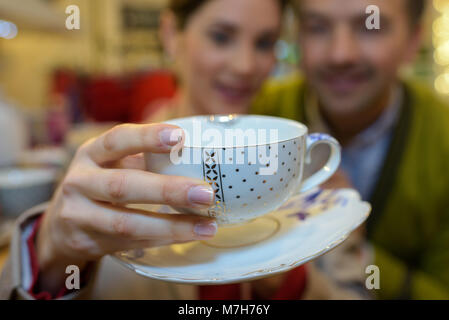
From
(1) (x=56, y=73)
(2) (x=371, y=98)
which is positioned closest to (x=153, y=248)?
(2) (x=371, y=98)

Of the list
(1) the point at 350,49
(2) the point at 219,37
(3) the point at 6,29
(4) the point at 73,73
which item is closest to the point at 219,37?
(2) the point at 219,37

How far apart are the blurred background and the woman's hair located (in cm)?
22

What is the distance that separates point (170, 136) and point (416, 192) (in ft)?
2.88

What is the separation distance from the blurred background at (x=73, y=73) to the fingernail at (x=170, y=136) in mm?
220

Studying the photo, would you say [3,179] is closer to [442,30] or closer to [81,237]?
[81,237]

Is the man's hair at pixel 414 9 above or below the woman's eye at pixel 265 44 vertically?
above

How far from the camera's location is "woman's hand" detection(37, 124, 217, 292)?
28 cm

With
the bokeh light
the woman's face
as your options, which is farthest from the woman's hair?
the bokeh light

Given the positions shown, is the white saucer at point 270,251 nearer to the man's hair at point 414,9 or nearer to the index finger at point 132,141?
the index finger at point 132,141

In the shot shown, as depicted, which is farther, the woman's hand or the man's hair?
the man's hair

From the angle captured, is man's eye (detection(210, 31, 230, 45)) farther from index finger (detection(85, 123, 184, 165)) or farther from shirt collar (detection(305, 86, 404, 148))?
index finger (detection(85, 123, 184, 165))

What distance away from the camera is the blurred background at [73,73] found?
764mm

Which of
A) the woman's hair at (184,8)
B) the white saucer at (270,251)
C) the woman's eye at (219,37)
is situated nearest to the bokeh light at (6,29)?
the woman's hair at (184,8)

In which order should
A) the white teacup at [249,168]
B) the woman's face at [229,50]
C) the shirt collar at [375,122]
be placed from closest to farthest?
the white teacup at [249,168]
the woman's face at [229,50]
the shirt collar at [375,122]
